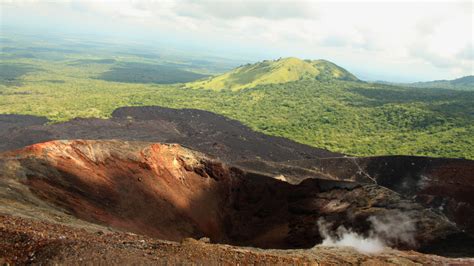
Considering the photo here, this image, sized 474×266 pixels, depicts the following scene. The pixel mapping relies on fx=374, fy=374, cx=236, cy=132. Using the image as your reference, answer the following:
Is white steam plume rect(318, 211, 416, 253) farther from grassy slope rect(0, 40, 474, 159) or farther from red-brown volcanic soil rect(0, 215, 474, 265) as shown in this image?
grassy slope rect(0, 40, 474, 159)

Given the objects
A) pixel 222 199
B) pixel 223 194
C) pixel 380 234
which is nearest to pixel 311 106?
pixel 223 194

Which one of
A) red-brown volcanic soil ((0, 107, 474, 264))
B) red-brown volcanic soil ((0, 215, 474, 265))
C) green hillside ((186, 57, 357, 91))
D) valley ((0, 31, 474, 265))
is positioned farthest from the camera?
green hillside ((186, 57, 357, 91))

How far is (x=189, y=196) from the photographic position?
31812 millimetres

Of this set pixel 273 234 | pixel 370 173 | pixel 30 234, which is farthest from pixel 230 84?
pixel 30 234

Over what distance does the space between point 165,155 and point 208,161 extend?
4.31m

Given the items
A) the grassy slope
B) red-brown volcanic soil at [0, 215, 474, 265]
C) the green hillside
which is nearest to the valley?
red-brown volcanic soil at [0, 215, 474, 265]

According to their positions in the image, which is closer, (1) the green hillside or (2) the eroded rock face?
(2) the eroded rock face

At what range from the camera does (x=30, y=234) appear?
1344cm

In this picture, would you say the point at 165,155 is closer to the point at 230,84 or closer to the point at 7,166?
the point at 7,166

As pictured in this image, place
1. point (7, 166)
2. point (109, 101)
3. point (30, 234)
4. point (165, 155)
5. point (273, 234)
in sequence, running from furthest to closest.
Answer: point (109, 101)
point (165, 155)
point (273, 234)
point (7, 166)
point (30, 234)

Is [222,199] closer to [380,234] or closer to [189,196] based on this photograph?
[189,196]

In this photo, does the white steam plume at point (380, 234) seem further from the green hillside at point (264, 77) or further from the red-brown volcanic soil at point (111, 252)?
the green hillside at point (264, 77)

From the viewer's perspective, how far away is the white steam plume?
1070 inches

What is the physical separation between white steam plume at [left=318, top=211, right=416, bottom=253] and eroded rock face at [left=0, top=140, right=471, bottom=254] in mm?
389
